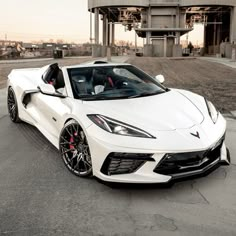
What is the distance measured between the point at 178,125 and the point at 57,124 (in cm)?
173

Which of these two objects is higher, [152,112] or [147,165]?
[152,112]

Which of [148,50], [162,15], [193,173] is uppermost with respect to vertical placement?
[162,15]

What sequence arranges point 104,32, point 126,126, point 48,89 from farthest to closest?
point 104,32
point 48,89
point 126,126

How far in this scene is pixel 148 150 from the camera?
371 centimetres

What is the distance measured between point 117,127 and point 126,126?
0.32 feet

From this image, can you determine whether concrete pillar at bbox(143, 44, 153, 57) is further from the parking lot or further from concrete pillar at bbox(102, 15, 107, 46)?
the parking lot

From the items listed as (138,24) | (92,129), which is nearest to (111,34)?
(138,24)

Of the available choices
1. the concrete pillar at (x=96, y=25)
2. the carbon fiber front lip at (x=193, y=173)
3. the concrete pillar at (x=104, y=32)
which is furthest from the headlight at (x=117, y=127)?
the concrete pillar at (x=104, y=32)

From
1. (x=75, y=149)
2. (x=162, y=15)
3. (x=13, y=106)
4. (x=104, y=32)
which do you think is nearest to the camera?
(x=75, y=149)

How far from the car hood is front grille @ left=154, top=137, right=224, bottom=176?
0.35m

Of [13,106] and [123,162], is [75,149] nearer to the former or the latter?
[123,162]

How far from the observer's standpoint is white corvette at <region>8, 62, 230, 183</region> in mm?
3763

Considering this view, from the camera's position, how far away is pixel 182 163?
12.4 feet

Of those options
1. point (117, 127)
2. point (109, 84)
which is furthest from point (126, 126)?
point (109, 84)
